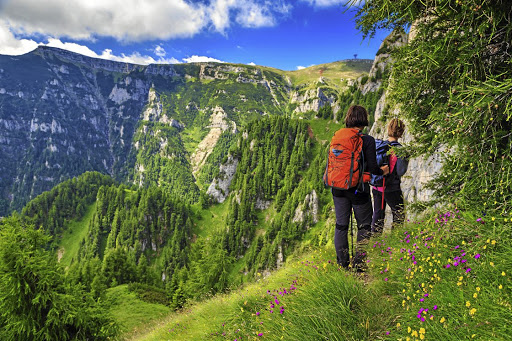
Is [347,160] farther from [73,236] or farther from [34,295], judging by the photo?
[73,236]

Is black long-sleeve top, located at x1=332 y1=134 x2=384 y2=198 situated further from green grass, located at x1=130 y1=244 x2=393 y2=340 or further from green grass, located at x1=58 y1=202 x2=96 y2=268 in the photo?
green grass, located at x1=58 y1=202 x2=96 y2=268

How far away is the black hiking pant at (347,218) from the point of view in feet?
16.3

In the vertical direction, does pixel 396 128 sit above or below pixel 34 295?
above

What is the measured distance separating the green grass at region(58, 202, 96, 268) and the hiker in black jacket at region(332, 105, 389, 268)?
161335 millimetres

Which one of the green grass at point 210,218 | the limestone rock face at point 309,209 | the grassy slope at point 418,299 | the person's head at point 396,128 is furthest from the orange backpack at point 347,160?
the green grass at point 210,218

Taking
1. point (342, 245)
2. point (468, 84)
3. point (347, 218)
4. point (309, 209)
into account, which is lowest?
point (309, 209)

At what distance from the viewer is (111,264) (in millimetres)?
49062

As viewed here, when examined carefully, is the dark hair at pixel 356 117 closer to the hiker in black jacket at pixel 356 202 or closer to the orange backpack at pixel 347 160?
the hiker in black jacket at pixel 356 202

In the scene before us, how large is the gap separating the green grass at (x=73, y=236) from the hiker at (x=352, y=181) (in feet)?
530

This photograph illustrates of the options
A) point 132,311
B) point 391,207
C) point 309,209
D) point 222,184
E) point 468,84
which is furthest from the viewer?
point 222,184

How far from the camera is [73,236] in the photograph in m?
144

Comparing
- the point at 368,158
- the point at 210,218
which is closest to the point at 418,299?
the point at 368,158

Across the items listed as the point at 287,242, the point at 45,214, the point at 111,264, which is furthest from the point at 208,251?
the point at 45,214

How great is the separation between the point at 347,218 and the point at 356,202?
1.24 ft
